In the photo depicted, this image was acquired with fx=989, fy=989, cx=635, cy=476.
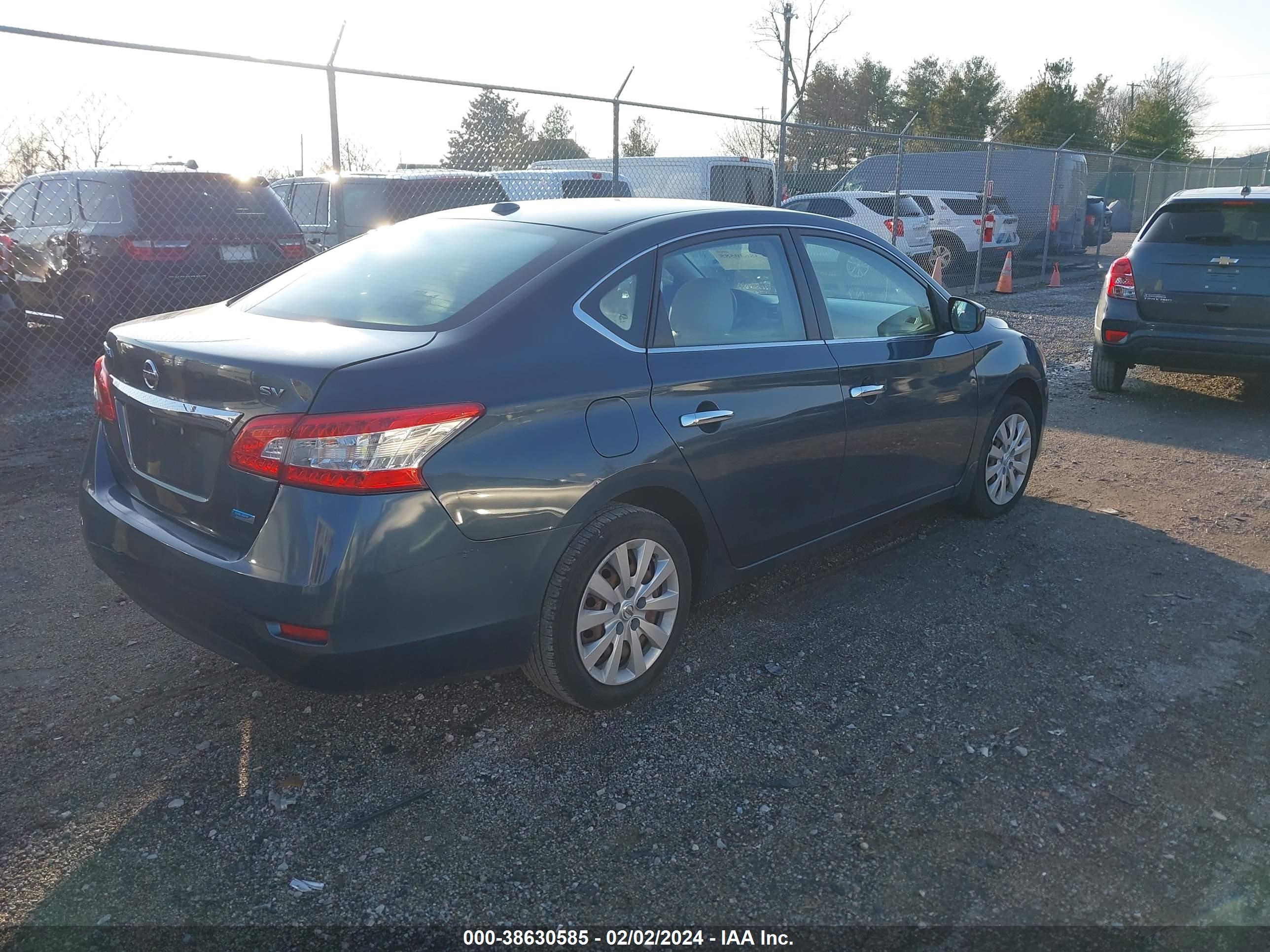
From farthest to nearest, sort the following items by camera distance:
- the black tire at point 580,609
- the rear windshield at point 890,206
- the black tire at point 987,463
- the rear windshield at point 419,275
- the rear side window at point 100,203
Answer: the rear windshield at point 890,206
the rear side window at point 100,203
the black tire at point 987,463
the rear windshield at point 419,275
the black tire at point 580,609

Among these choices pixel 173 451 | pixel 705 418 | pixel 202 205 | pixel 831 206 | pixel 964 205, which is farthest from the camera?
pixel 964 205

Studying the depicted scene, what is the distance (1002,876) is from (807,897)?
1.78ft

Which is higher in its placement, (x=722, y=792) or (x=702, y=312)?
(x=702, y=312)

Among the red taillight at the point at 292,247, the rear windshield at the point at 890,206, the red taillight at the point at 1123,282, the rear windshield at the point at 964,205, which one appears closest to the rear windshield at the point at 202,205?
the red taillight at the point at 292,247

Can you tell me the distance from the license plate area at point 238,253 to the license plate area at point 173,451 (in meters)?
5.84

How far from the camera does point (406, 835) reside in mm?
2732

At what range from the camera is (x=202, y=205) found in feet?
28.0

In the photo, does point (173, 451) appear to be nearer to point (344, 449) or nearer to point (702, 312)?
point (344, 449)

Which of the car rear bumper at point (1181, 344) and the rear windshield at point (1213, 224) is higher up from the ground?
the rear windshield at point (1213, 224)

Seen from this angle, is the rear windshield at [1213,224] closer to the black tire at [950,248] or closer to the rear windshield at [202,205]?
the rear windshield at [202,205]

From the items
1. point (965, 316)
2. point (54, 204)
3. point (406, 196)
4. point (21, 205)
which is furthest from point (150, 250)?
point (965, 316)

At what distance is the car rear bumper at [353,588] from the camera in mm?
2600

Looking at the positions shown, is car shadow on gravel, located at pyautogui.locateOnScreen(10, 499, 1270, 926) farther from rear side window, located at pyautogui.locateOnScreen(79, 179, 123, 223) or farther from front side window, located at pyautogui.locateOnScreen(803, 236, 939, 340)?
rear side window, located at pyautogui.locateOnScreen(79, 179, 123, 223)

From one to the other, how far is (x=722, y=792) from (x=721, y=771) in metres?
0.11
